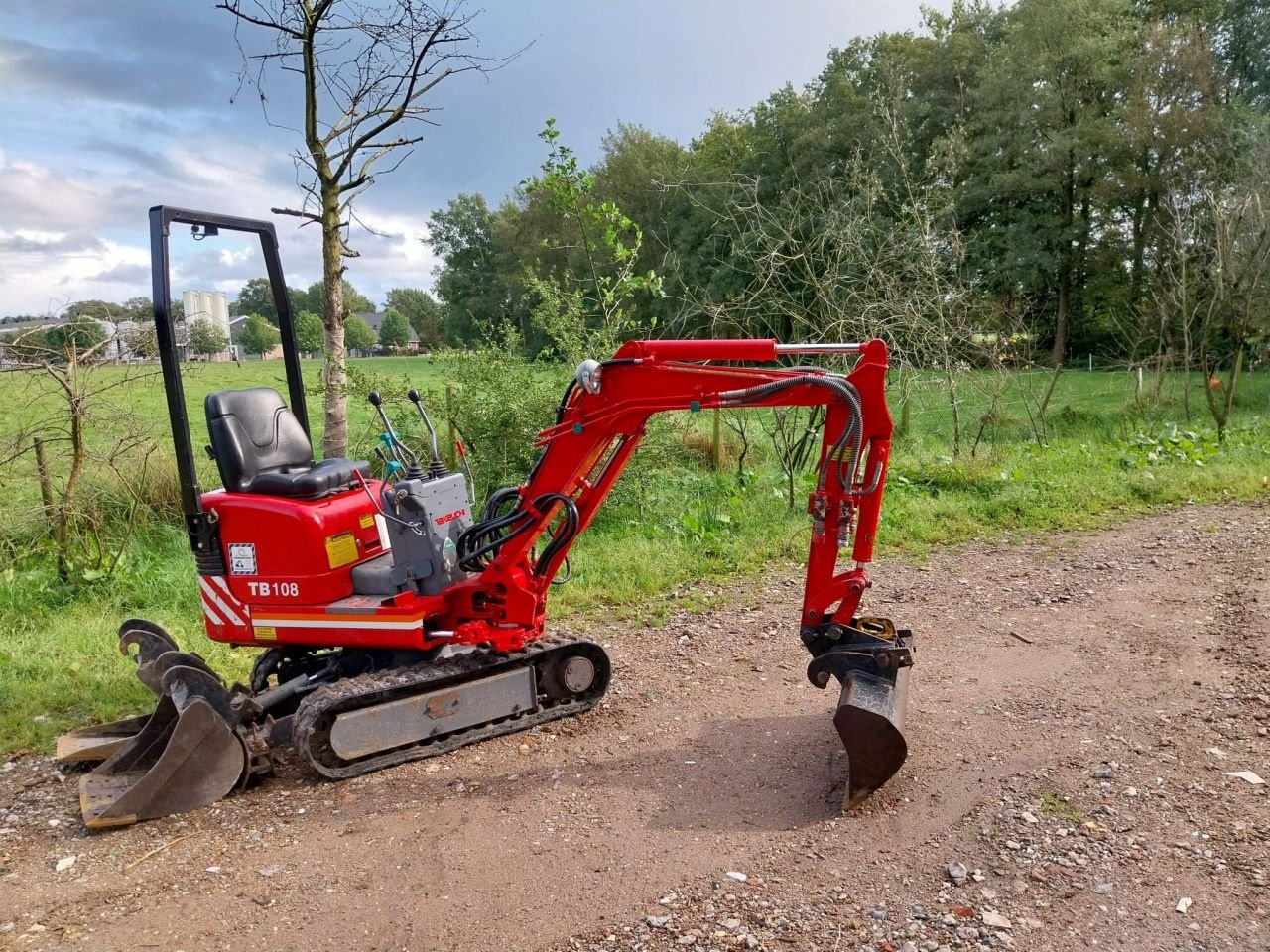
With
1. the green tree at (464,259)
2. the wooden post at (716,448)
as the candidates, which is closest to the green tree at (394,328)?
the green tree at (464,259)

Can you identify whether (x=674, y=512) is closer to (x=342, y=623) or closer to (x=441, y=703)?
(x=441, y=703)

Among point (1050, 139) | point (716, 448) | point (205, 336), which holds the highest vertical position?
point (1050, 139)

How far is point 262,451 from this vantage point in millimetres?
4926

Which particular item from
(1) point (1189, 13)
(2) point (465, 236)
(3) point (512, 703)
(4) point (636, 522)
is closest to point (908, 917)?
(3) point (512, 703)

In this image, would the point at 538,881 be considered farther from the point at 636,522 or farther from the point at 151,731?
the point at 636,522

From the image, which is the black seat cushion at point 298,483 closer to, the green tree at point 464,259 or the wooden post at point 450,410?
the wooden post at point 450,410

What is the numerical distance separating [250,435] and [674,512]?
5321 millimetres

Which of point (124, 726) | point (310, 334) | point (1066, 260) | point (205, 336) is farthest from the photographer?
point (1066, 260)

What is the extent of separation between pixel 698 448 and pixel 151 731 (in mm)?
8305

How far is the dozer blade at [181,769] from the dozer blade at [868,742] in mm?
2972

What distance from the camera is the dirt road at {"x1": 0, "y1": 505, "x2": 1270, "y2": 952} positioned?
10.7 feet

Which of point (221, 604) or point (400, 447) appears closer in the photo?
point (221, 604)

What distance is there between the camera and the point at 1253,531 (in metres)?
8.41

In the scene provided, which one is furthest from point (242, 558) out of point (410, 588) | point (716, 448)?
point (716, 448)
